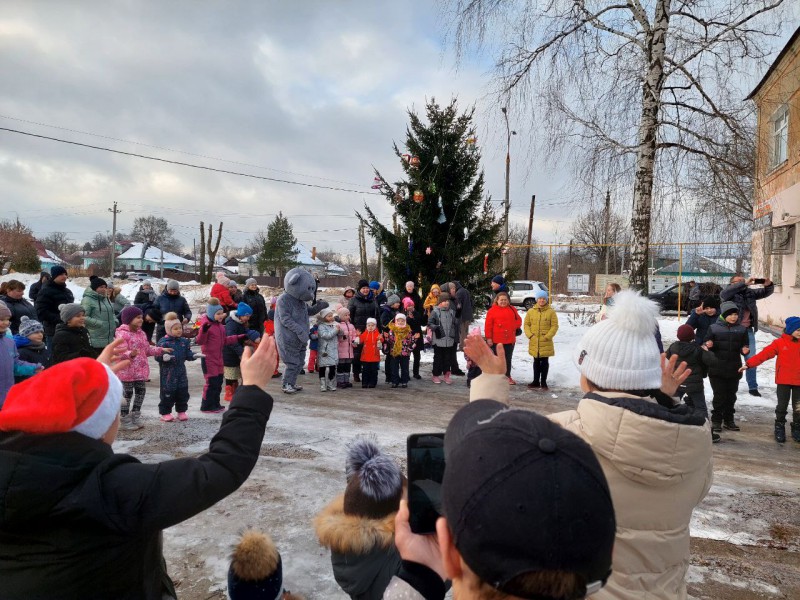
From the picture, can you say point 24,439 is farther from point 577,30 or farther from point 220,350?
point 577,30

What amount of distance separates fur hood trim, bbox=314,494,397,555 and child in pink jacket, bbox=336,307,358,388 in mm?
6854

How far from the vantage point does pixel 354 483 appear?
7.62 ft

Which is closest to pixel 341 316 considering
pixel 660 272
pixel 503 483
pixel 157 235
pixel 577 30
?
pixel 577 30

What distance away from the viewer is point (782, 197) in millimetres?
15531

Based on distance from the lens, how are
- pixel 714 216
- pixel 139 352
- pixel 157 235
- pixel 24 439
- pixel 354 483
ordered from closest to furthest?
pixel 24 439
pixel 354 483
pixel 139 352
pixel 714 216
pixel 157 235

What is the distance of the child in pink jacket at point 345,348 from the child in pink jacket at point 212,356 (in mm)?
2272

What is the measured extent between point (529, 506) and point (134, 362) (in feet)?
21.4

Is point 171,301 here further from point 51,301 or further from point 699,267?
point 699,267

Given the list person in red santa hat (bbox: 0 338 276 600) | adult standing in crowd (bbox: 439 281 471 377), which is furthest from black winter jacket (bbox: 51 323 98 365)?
adult standing in crowd (bbox: 439 281 471 377)

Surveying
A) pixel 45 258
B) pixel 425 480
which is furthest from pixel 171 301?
pixel 45 258

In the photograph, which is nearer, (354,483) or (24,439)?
(24,439)

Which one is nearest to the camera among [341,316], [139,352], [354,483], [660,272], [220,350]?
[354,483]

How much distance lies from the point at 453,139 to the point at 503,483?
13529mm

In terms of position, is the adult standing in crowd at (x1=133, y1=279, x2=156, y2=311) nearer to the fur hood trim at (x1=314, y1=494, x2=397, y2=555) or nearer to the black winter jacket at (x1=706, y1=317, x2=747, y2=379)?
the fur hood trim at (x1=314, y1=494, x2=397, y2=555)
